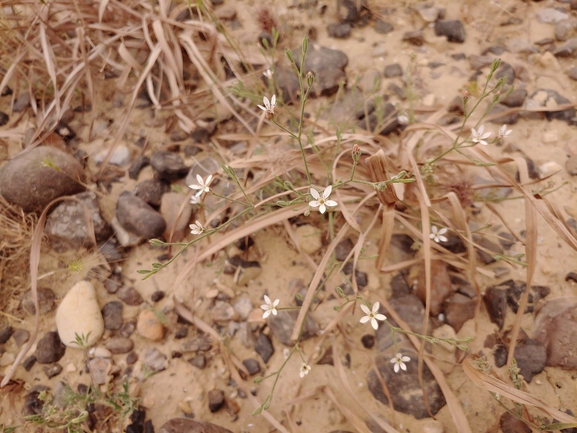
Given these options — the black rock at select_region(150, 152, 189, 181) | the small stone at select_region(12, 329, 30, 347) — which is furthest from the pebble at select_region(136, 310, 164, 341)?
the black rock at select_region(150, 152, 189, 181)

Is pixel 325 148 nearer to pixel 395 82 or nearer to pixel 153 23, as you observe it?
pixel 395 82

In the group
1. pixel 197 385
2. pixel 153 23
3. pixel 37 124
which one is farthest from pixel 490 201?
pixel 37 124

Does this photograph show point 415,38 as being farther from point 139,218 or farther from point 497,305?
point 139,218

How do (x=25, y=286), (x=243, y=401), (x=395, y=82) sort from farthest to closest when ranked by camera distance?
1. (x=395, y=82)
2. (x=25, y=286)
3. (x=243, y=401)

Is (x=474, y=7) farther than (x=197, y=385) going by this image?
Yes

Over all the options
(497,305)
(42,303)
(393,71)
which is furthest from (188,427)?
(393,71)

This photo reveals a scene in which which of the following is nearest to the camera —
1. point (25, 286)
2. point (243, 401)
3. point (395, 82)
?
point (243, 401)

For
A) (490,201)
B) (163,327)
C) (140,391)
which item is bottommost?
(140,391)
